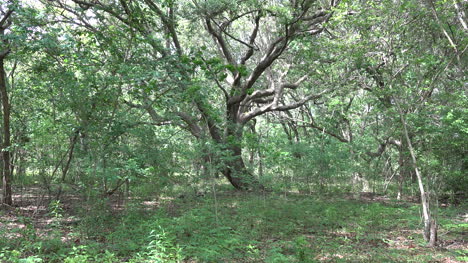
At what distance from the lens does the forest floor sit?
4.70 m

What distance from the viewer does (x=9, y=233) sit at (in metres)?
5.34

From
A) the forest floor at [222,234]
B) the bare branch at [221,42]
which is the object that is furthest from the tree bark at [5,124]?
the bare branch at [221,42]

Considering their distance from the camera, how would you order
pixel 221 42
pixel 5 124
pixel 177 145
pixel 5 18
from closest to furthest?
pixel 5 18
pixel 5 124
pixel 177 145
pixel 221 42

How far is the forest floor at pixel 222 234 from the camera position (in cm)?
470

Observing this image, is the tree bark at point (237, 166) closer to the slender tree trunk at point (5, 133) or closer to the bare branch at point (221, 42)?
the bare branch at point (221, 42)

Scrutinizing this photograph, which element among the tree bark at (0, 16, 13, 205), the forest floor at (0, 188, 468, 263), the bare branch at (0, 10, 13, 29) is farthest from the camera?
the tree bark at (0, 16, 13, 205)

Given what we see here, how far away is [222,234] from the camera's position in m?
5.65

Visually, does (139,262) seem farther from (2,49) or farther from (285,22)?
(285,22)

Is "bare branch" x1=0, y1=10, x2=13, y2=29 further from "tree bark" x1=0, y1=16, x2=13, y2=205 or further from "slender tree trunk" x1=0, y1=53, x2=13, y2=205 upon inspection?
"slender tree trunk" x1=0, y1=53, x2=13, y2=205

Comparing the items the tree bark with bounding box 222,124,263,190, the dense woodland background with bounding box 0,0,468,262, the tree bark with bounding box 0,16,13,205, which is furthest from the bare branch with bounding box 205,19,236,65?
the tree bark with bounding box 0,16,13,205

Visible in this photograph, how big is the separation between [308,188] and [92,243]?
1074 cm

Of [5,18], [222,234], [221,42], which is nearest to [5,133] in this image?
[5,18]

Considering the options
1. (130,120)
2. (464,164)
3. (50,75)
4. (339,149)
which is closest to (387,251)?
(130,120)

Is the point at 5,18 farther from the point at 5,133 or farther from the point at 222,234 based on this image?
the point at 222,234
